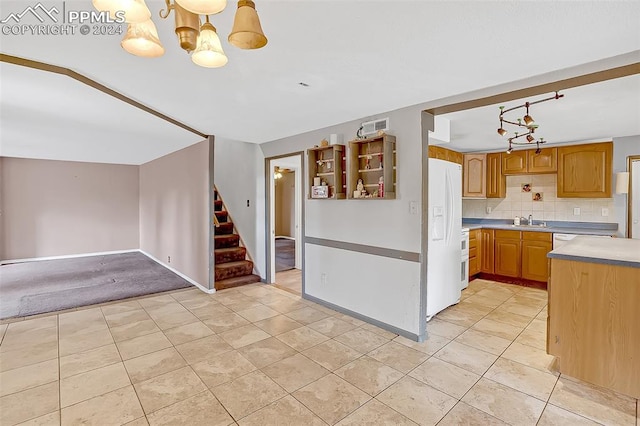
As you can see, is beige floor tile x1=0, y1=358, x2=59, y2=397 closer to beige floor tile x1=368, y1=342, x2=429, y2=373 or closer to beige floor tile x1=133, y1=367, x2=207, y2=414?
beige floor tile x1=133, y1=367, x2=207, y2=414

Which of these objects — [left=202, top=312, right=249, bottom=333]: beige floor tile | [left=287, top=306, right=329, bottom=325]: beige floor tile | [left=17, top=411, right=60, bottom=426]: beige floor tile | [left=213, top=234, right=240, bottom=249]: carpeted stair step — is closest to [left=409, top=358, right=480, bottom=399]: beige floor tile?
[left=287, top=306, right=329, bottom=325]: beige floor tile

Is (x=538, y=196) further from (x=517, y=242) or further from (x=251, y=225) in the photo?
(x=251, y=225)

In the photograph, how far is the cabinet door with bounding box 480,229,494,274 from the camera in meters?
5.34

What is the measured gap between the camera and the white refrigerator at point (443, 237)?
346 centimetres

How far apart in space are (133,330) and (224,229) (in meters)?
2.78

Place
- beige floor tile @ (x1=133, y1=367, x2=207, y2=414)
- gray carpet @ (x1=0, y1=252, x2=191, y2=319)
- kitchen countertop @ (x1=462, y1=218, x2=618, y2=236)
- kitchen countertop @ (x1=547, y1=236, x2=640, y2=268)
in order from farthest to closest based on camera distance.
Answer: kitchen countertop @ (x1=462, y1=218, x2=618, y2=236), gray carpet @ (x1=0, y1=252, x2=191, y2=319), kitchen countertop @ (x1=547, y1=236, x2=640, y2=268), beige floor tile @ (x1=133, y1=367, x2=207, y2=414)

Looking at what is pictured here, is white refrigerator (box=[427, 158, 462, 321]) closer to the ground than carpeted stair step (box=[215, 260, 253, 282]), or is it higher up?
higher up

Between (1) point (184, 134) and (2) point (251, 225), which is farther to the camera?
(2) point (251, 225)

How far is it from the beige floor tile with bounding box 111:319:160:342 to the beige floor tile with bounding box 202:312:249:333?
0.56 m

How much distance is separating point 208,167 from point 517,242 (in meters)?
5.04

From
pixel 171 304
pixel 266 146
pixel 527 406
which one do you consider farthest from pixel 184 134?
pixel 527 406

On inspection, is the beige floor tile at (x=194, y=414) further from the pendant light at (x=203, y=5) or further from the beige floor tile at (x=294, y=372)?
the pendant light at (x=203, y=5)

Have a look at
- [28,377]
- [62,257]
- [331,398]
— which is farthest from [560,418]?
[62,257]

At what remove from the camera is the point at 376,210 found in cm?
341
